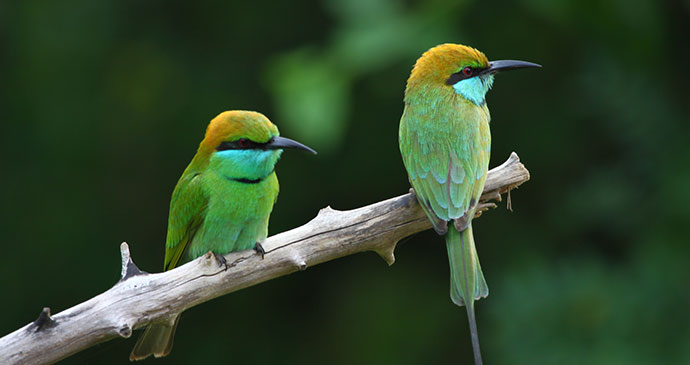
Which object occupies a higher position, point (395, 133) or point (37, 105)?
point (37, 105)

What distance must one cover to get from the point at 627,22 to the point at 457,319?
1.62 metres

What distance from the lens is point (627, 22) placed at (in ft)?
11.9

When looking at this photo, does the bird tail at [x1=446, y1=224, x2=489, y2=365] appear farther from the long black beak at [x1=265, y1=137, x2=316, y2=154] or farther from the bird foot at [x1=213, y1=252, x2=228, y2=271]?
the bird foot at [x1=213, y1=252, x2=228, y2=271]

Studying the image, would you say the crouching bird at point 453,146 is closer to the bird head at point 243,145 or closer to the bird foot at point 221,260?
the bird head at point 243,145

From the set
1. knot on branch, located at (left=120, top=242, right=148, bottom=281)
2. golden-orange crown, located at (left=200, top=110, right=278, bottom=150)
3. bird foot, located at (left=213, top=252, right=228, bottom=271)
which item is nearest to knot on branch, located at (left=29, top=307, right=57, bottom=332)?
knot on branch, located at (left=120, top=242, right=148, bottom=281)

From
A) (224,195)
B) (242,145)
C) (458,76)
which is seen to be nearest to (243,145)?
(242,145)

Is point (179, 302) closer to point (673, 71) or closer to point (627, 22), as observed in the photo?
point (627, 22)

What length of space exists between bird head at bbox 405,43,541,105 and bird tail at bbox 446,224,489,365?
1.58 ft

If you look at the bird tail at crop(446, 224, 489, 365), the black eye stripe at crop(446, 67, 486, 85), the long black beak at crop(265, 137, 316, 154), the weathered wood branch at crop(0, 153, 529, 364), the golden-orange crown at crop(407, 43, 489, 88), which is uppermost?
the golden-orange crown at crop(407, 43, 489, 88)

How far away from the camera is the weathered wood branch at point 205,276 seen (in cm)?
235

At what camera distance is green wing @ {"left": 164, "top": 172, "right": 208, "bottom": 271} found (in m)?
2.81

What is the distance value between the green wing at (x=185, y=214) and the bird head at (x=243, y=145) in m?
0.12

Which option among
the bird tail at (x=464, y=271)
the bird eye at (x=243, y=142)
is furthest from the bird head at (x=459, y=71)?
the bird eye at (x=243, y=142)

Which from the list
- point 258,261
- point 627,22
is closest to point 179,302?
point 258,261
